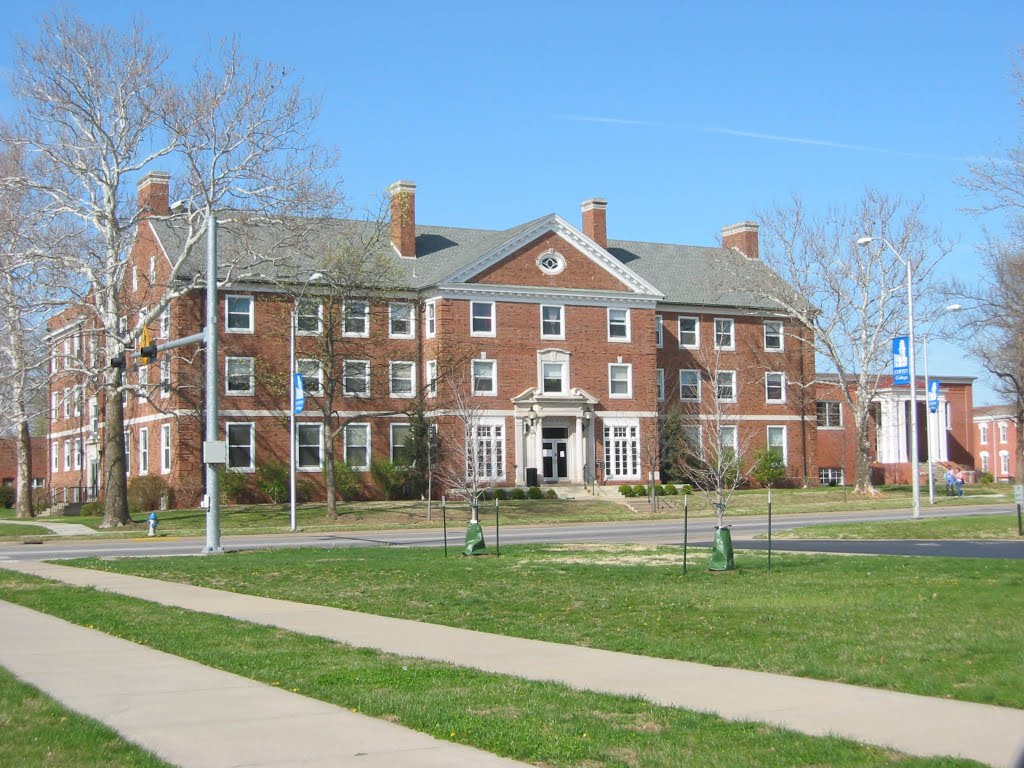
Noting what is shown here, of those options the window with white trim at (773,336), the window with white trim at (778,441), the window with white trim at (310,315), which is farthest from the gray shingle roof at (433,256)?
the window with white trim at (778,441)

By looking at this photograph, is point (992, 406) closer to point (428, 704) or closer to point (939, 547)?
point (939, 547)

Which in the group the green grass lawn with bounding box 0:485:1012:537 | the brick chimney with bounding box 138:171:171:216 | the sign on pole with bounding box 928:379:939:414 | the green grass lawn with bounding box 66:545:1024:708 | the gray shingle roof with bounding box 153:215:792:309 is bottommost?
the green grass lawn with bounding box 0:485:1012:537

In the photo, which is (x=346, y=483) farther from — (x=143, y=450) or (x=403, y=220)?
(x=403, y=220)

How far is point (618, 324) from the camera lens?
187 ft

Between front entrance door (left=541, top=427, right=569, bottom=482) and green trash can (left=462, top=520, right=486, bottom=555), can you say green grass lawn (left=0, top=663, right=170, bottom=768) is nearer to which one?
green trash can (left=462, top=520, right=486, bottom=555)

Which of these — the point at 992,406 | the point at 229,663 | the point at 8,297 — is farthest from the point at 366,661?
the point at 992,406

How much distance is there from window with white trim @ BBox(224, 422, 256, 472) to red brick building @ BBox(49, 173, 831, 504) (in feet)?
0.17

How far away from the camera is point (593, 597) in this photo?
16.1 metres

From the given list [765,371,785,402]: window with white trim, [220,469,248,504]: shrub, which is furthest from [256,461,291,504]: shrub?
[765,371,785,402]: window with white trim

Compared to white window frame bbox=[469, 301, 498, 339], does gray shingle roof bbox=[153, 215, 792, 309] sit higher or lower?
higher

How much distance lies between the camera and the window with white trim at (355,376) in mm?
49000

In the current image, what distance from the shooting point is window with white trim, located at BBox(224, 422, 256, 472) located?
51.1 meters

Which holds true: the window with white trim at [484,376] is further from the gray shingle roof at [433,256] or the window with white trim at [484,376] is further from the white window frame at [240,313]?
the white window frame at [240,313]

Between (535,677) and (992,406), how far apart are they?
302ft
